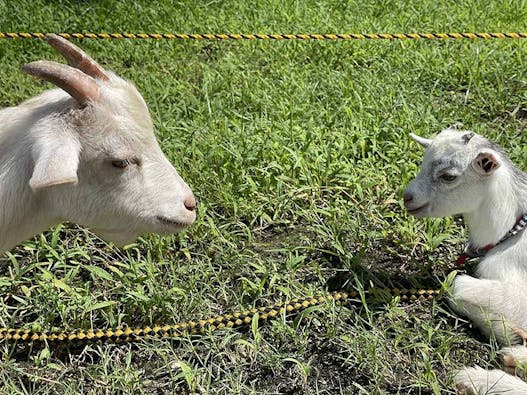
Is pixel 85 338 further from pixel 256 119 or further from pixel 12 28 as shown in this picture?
pixel 12 28

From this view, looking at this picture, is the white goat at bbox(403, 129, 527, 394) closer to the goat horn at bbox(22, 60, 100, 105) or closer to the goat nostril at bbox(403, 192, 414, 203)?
the goat nostril at bbox(403, 192, 414, 203)

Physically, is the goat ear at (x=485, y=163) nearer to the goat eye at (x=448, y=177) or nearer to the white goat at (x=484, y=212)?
the white goat at (x=484, y=212)

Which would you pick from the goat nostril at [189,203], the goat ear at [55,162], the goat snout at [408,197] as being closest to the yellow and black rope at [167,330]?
the goat snout at [408,197]

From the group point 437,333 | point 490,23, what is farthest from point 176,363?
point 490,23

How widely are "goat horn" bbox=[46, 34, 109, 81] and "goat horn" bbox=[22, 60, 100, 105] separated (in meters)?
0.16

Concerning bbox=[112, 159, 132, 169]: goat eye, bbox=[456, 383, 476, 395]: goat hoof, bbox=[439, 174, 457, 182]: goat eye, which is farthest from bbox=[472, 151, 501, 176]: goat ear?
bbox=[112, 159, 132, 169]: goat eye

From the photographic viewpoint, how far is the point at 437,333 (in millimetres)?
3609

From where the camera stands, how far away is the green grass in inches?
137

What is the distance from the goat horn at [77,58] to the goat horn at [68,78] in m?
0.16

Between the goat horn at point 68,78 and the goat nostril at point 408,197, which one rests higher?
the goat horn at point 68,78

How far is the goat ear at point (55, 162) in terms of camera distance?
8.46 ft

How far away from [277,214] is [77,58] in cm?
167

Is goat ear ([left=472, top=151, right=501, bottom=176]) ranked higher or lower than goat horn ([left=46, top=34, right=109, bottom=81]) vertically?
lower

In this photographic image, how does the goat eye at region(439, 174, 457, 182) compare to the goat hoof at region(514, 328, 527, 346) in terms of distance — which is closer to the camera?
the goat hoof at region(514, 328, 527, 346)
